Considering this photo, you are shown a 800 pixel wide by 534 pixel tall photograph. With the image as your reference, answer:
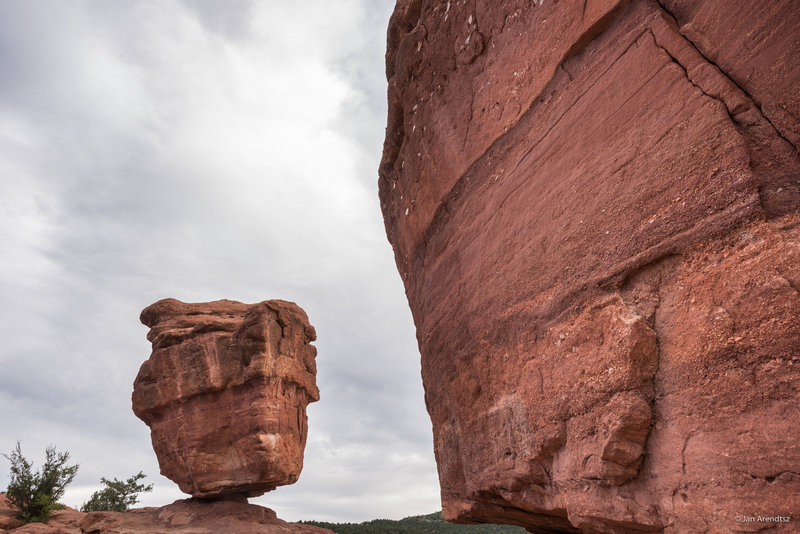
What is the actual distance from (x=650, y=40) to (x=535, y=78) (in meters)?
1.46

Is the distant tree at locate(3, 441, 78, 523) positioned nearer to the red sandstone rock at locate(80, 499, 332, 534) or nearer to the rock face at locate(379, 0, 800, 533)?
the red sandstone rock at locate(80, 499, 332, 534)

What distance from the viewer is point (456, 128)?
705 centimetres

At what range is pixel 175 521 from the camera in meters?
20.7

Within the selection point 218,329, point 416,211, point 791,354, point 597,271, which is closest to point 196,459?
point 218,329

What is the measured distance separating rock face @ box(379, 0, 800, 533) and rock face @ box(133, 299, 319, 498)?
16.2m

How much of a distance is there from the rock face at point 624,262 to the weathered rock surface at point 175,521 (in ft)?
56.1

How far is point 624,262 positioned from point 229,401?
2126 cm

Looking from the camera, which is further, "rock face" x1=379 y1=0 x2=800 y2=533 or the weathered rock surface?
the weathered rock surface

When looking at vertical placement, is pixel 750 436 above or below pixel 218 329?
below

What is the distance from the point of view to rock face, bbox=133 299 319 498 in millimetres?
21109

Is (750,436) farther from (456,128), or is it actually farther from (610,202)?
(456,128)

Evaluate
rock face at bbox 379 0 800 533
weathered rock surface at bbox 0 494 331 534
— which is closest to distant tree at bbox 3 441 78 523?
weathered rock surface at bbox 0 494 331 534

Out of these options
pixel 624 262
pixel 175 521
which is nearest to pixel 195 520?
pixel 175 521

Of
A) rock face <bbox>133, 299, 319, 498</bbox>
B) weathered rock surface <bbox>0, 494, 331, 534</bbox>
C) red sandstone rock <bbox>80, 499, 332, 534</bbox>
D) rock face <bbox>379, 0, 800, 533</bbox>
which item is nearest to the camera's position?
rock face <bbox>379, 0, 800, 533</bbox>
